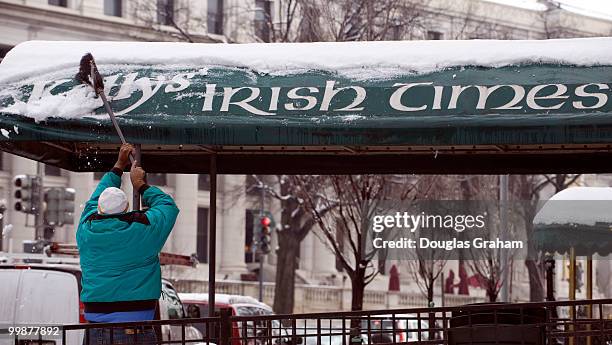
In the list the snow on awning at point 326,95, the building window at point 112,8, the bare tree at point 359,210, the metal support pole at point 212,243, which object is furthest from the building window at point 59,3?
the snow on awning at point 326,95

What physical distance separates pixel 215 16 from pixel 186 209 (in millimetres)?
10201

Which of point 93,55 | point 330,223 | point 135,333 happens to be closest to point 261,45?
point 93,55

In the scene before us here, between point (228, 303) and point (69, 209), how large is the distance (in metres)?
6.19

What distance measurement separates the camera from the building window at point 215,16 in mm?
52091

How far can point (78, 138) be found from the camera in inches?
388

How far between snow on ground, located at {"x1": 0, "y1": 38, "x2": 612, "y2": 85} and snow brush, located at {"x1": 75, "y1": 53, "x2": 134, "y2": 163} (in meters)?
0.51

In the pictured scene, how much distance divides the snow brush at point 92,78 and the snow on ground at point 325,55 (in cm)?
51

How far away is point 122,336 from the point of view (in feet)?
27.2

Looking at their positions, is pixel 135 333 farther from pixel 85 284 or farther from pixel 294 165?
pixel 294 165

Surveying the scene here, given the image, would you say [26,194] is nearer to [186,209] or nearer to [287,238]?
[287,238]

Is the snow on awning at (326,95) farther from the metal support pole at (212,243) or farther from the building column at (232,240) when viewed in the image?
the building column at (232,240)

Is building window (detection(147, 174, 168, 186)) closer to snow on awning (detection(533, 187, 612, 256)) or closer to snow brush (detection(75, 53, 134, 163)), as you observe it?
snow on awning (detection(533, 187, 612, 256))

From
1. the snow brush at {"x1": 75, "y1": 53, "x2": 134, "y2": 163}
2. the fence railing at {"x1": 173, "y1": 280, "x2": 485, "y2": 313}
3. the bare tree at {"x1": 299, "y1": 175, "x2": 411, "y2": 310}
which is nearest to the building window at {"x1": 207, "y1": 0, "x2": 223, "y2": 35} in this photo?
the fence railing at {"x1": 173, "y1": 280, "x2": 485, "y2": 313}

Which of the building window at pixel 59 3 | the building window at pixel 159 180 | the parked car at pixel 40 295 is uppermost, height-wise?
the building window at pixel 59 3
